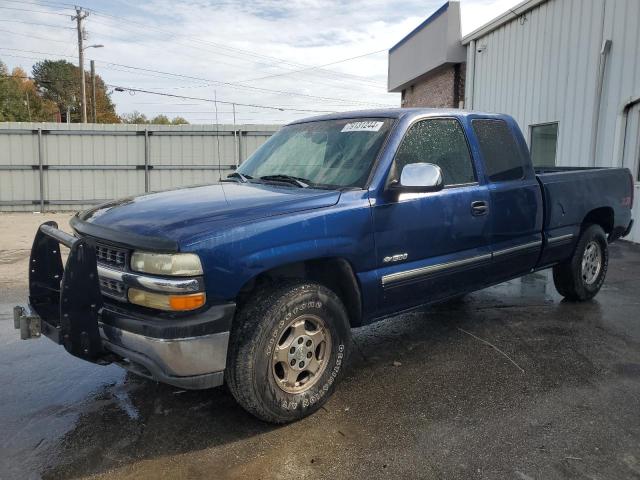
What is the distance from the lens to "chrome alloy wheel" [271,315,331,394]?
324cm

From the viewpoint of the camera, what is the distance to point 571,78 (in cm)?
1118

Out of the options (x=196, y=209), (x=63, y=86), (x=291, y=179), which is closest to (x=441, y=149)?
(x=291, y=179)

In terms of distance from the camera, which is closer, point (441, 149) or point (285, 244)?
point (285, 244)

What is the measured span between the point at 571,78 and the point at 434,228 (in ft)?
29.3

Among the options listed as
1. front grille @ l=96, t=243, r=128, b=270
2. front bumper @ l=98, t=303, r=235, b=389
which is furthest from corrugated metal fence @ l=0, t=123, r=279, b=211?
front bumper @ l=98, t=303, r=235, b=389

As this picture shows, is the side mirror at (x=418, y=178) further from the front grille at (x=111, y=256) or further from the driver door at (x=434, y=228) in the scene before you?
the front grille at (x=111, y=256)

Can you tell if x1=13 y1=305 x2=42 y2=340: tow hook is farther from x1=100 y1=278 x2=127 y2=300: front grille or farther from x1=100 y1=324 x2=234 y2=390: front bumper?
x1=100 y1=324 x2=234 y2=390: front bumper

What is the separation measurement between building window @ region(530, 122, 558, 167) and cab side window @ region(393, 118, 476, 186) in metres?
8.36

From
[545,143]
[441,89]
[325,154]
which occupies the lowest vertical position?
[325,154]

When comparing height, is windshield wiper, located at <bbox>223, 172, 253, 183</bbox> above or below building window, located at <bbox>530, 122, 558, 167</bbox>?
below

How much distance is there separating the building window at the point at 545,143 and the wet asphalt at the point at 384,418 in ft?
26.5

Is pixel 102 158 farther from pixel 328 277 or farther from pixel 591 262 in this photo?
pixel 328 277

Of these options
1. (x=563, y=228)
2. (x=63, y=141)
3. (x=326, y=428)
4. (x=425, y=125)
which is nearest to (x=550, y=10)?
(x=563, y=228)

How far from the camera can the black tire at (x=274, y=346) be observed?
9.95ft
